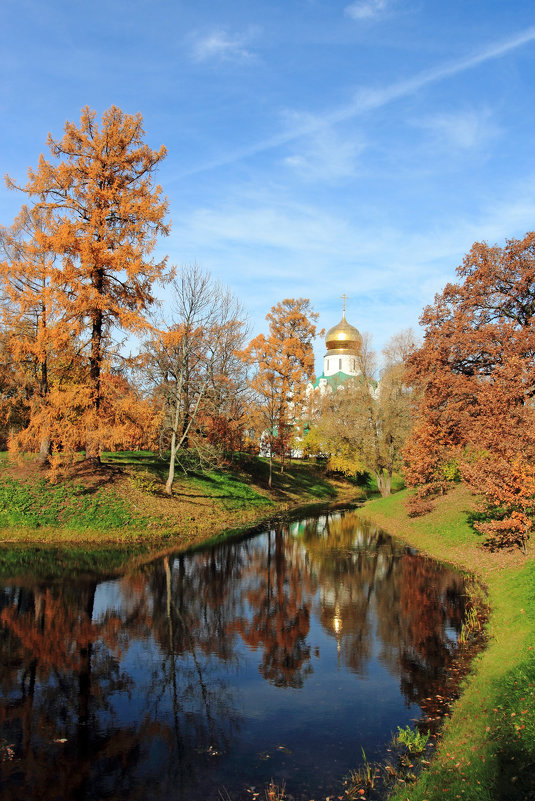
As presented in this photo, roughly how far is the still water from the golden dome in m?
69.5

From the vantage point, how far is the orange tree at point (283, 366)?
44125 millimetres

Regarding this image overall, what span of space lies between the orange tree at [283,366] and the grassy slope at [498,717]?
28.6 m

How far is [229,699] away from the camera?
9.28m

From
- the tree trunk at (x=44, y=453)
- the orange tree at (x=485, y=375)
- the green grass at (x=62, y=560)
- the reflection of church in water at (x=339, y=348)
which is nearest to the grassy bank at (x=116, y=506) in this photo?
the tree trunk at (x=44, y=453)

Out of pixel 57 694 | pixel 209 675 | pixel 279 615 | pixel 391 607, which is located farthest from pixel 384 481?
pixel 57 694

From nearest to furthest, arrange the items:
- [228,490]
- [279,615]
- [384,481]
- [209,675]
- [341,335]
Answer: [209,675] < [279,615] < [228,490] < [384,481] < [341,335]

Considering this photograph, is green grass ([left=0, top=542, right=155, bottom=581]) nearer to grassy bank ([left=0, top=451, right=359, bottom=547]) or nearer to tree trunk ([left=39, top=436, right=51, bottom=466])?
grassy bank ([left=0, top=451, right=359, bottom=547])

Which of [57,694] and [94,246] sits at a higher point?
[94,246]

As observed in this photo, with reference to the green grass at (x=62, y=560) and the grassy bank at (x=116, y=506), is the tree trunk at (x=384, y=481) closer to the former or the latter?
the grassy bank at (x=116, y=506)

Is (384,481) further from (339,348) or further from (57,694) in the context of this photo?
(339,348)

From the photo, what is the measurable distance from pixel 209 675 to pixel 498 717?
4.98 m

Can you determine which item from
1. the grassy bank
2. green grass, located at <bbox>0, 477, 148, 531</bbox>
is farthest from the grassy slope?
green grass, located at <bbox>0, 477, 148, 531</bbox>

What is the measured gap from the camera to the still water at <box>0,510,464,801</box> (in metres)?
7.11

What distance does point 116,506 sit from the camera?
78.1ft
